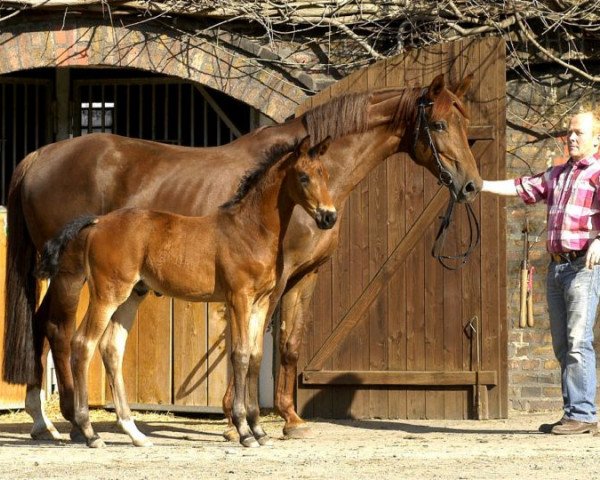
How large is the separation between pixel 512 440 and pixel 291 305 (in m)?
1.68

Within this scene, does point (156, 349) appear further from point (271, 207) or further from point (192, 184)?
point (271, 207)

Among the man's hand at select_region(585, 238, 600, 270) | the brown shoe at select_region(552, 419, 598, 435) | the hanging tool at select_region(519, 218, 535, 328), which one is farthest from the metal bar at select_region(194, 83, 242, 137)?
the brown shoe at select_region(552, 419, 598, 435)

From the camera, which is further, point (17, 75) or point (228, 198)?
point (17, 75)

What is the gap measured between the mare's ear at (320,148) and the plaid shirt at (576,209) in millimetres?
1517

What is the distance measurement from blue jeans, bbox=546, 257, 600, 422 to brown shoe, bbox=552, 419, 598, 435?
0.10ft

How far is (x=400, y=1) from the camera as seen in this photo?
10.3 m

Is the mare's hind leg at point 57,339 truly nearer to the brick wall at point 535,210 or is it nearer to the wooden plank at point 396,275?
the wooden plank at point 396,275

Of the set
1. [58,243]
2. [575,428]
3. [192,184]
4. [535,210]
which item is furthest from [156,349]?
[575,428]

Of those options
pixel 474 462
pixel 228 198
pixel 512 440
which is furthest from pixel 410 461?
pixel 228 198

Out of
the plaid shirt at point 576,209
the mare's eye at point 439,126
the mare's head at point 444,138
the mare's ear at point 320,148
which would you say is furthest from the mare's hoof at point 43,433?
the plaid shirt at point 576,209

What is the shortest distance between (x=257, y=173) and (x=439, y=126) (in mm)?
1236

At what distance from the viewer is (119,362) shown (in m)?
7.91

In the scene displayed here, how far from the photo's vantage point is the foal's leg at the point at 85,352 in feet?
25.2

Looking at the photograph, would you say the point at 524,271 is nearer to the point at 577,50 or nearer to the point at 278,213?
the point at 577,50
